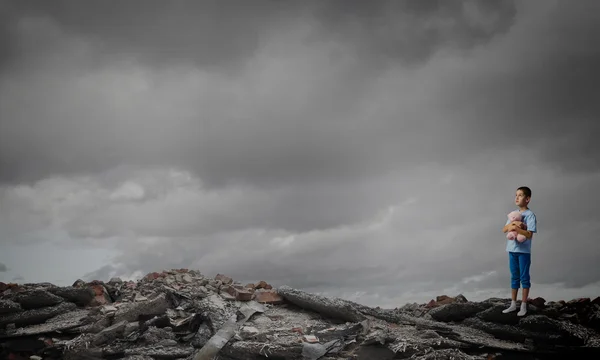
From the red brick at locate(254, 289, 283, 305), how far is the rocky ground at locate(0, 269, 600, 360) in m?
0.02

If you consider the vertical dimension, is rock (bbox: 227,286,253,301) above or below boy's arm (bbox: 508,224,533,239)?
below

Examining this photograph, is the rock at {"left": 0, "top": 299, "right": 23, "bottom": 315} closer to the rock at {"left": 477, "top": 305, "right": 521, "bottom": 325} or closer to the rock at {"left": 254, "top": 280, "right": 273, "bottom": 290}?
the rock at {"left": 254, "top": 280, "right": 273, "bottom": 290}

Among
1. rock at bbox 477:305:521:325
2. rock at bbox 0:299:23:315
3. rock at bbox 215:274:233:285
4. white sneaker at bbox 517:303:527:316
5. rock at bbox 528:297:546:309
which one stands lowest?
rock at bbox 0:299:23:315

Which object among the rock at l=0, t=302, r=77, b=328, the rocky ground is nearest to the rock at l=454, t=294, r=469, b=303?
the rocky ground

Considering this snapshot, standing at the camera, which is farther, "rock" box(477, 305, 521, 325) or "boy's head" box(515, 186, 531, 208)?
"rock" box(477, 305, 521, 325)

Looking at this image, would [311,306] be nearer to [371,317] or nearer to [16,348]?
[371,317]

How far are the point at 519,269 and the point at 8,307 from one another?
998 centimetres

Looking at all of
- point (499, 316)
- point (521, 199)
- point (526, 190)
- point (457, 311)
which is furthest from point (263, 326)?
point (526, 190)

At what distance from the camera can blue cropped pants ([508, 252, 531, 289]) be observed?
7426 mm

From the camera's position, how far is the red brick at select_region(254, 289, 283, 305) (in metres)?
8.95

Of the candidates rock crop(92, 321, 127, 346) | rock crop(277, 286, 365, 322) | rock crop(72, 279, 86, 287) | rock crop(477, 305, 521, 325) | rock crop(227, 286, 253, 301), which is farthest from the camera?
rock crop(72, 279, 86, 287)

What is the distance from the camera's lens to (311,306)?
339 inches

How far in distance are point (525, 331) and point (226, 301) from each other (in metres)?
5.85

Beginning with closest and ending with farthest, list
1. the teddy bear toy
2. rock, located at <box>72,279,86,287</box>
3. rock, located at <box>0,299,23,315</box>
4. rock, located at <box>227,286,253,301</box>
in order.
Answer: the teddy bear toy, rock, located at <box>0,299,23,315</box>, rock, located at <box>227,286,253,301</box>, rock, located at <box>72,279,86,287</box>
